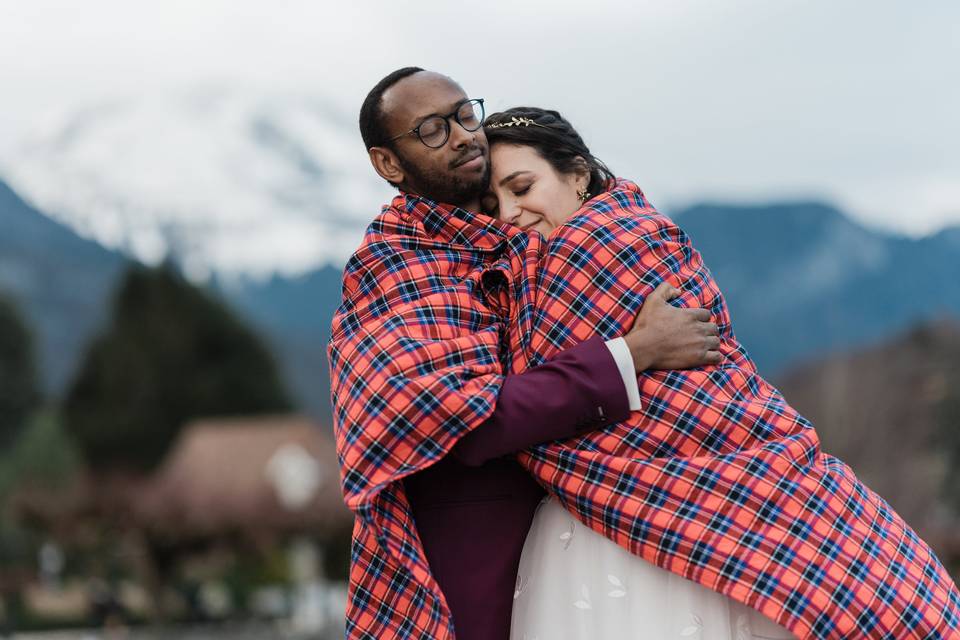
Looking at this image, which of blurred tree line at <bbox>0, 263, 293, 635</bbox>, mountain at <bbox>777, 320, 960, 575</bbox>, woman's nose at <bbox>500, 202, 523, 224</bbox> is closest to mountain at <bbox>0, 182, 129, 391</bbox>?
blurred tree line at <bbox>0, 263, 293, 635</bbox>

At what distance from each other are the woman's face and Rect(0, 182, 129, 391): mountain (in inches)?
2044

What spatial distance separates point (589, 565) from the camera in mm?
2520

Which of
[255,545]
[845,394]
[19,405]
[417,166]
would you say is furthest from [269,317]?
[417,166]

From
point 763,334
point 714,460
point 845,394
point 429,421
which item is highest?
point 429,421

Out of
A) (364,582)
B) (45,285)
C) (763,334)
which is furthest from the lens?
(45,285)

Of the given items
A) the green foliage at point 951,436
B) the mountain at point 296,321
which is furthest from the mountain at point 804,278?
the mountain at point 296,321

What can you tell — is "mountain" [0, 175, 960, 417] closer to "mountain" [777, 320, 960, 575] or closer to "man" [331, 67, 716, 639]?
"man" [331, 67, 716, 639]

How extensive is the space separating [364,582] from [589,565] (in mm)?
469

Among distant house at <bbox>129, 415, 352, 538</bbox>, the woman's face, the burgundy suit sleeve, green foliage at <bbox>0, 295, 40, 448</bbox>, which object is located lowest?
distant house at <bbox>129, 415, 352, 538</bbox>

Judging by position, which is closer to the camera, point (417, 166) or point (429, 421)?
point (429, 421)

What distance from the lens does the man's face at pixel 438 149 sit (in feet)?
8.71

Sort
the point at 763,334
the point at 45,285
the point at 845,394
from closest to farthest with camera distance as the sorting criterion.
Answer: the point at 763,334 < the point at 845,394 < the point at 45,285

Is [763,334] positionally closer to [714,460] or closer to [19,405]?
[714,460]

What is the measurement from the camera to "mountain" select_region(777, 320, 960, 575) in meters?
17.9
